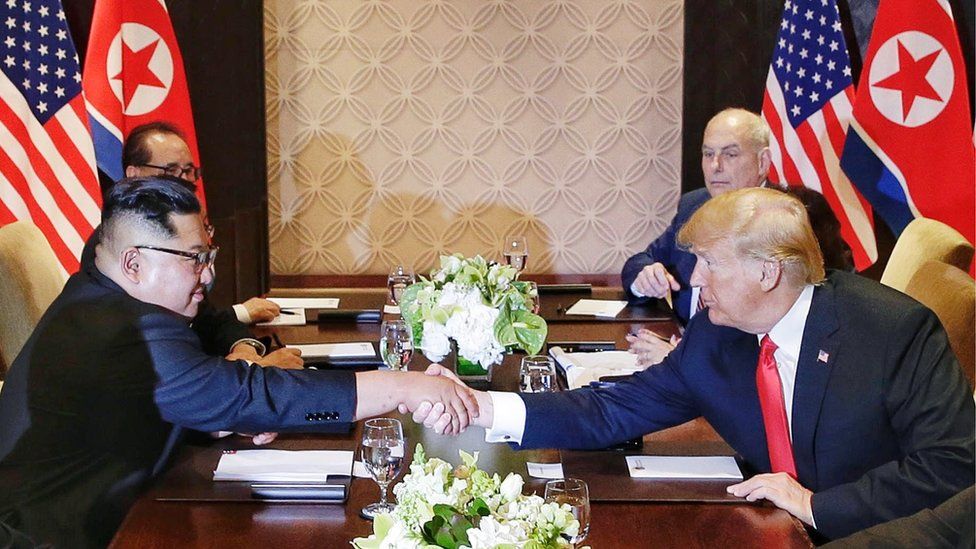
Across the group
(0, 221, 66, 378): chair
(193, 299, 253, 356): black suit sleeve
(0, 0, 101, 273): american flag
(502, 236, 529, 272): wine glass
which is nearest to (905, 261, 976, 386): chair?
(502, 236, 529, 272): wine glass

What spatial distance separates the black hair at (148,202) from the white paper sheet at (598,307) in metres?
1.66

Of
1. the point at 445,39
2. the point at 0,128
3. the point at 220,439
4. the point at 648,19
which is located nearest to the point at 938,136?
the point at 648,19

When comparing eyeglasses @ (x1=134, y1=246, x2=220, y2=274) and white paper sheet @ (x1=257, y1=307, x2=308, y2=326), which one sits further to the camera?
white paper sheet @ (x1=257, y1=307, x2=308, y2=326)

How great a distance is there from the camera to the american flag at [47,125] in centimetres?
471

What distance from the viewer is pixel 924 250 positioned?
370 cm

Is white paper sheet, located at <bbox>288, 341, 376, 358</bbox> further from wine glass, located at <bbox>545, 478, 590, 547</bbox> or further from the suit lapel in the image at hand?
wine glass, located at <bbox>545, 478, 590, 547</bbox>

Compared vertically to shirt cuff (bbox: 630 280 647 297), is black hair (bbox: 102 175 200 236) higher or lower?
higher

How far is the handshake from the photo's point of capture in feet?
8.20

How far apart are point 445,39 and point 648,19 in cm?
108

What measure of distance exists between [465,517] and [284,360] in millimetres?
1741

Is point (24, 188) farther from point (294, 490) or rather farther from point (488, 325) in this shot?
point (294, 490)

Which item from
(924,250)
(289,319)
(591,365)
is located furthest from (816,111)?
(289,319)

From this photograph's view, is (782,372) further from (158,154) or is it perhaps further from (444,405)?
(158,154)

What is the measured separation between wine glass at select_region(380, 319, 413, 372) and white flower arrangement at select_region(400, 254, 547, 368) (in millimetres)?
56
